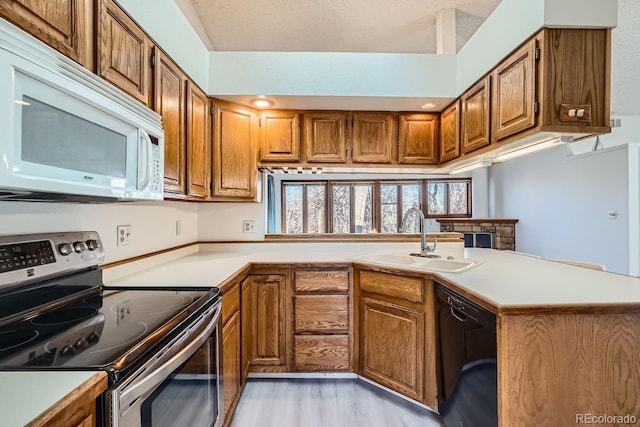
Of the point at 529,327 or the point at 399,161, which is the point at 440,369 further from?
the point at 399,161

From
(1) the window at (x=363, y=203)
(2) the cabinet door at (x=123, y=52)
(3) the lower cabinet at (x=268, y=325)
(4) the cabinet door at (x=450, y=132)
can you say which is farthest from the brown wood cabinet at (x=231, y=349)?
(1) the window at (x=363, y=203)

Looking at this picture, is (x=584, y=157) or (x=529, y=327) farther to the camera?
(x=584, y=157)

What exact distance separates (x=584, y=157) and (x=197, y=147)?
5213 millimetres

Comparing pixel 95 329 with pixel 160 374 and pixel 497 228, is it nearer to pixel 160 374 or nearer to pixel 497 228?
pixel 160 374

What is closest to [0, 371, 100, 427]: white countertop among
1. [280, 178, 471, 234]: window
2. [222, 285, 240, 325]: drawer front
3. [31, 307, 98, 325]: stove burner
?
[31, 307, 98, 325]: stove burner

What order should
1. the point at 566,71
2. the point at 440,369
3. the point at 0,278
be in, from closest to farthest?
the point at 0,278
the point at 566,71
the point at 440,369

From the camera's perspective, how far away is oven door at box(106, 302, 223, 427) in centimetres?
73

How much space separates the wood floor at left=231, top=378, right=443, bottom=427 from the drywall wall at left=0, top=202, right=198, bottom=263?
1.17 m

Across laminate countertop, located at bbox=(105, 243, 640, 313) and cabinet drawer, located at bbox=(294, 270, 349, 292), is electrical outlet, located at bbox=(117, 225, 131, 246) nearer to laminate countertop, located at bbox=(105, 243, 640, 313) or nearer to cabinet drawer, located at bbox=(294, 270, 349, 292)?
laminate countertop, located at bbox=(105, 243, 640, 313)

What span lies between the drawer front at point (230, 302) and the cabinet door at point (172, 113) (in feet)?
2.10

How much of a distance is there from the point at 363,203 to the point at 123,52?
228 inches

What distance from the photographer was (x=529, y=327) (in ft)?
3.84

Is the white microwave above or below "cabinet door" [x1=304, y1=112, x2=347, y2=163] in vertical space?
below

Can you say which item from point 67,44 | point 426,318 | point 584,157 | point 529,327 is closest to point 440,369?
point 426,318
